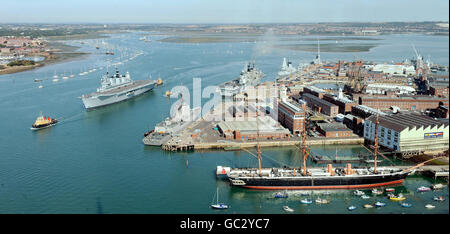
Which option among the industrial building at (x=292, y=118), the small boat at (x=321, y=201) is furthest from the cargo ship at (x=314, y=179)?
the industrial building at (x=292, y=118)

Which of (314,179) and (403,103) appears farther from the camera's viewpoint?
(403,103)

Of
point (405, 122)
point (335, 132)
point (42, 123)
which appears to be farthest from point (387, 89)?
point (42, 123)

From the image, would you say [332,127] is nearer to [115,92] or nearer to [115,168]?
[115,168]

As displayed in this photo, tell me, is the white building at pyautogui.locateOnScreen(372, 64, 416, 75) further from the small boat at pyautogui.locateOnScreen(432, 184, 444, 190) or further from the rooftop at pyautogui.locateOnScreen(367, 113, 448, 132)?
the small boat at pyautogui.locateOnScreen(432, 184, 444, 190)

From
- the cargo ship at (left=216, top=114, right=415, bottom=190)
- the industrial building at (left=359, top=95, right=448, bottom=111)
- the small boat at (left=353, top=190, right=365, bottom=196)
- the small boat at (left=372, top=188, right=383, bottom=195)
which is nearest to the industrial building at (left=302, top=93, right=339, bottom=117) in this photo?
the industrial building at (left=359, top=95, right=448, bottom=111)

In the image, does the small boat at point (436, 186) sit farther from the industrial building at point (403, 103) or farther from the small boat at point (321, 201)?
the industrial building at point (403, 103)
